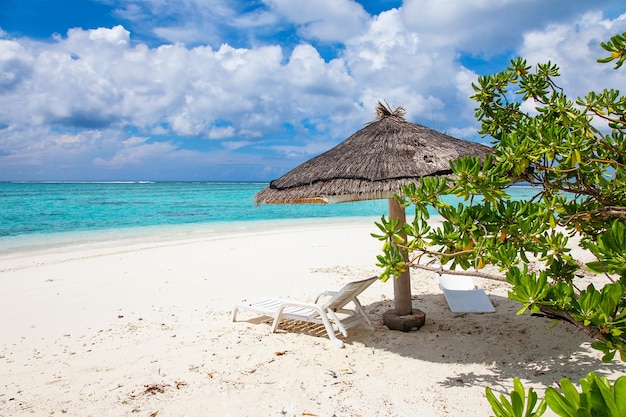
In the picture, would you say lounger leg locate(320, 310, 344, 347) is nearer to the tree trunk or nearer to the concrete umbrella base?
the concrete umbrella base

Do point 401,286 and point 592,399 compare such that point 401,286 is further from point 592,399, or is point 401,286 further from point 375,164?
point 592,399

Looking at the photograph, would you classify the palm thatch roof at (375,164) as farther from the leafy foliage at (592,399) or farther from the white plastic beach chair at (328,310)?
the leafy foliage at (592,399)

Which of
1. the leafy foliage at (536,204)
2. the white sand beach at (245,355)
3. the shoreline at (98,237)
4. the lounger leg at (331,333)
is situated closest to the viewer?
the leafy foliage at (536,204)

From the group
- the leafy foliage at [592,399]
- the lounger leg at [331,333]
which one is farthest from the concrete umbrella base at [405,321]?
the leafy foliage at [592,399]

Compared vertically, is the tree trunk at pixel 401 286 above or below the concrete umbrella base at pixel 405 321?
above

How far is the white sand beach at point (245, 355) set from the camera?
3.23m

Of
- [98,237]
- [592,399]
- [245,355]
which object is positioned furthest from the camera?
[98,237]

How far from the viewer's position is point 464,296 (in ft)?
18.1

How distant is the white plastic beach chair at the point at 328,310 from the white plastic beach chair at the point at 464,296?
125cm

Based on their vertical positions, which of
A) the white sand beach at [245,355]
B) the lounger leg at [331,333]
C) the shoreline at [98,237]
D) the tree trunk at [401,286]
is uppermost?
the tree trunk at [401,286]

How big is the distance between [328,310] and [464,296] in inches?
79.0

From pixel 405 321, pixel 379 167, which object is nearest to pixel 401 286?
pixel 405 321

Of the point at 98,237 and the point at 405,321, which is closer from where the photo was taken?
the point at 405,321

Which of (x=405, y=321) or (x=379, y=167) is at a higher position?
A: (x=379, y=167)
